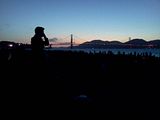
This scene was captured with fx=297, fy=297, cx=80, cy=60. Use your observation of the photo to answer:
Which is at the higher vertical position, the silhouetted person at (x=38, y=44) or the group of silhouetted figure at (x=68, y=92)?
the silhouetted person at (x=38, y=44)

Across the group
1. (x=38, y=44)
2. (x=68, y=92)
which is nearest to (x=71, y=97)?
(x=38, y=44)

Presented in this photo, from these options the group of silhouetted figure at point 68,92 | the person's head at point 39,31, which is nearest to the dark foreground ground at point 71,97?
the group of silhouetted figure at point 68,92

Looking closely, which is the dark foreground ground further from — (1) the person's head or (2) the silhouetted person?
(1) the person's head

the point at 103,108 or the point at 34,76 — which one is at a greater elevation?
the point at 34,76

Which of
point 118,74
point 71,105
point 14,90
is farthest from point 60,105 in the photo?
point 118,74

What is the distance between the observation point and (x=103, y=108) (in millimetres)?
7715

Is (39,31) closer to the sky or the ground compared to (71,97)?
closer to the sky

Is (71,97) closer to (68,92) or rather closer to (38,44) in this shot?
(38,44)

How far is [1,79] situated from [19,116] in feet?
15.9

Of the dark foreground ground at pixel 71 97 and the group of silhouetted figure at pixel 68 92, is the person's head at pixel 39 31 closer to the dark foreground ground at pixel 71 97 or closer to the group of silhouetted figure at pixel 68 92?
the group of silhouetted figure at pixel 68 92

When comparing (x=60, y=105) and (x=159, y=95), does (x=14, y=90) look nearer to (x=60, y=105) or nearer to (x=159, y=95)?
(x=60, y=105)

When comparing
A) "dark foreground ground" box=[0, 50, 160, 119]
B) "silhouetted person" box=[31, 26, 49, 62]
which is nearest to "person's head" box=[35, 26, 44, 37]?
"silhouetted person" box=[31, 26, 49, 62]

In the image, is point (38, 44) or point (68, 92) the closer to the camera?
point (38, 44)

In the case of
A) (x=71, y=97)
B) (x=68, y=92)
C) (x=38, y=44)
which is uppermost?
(x=38, y=44)
